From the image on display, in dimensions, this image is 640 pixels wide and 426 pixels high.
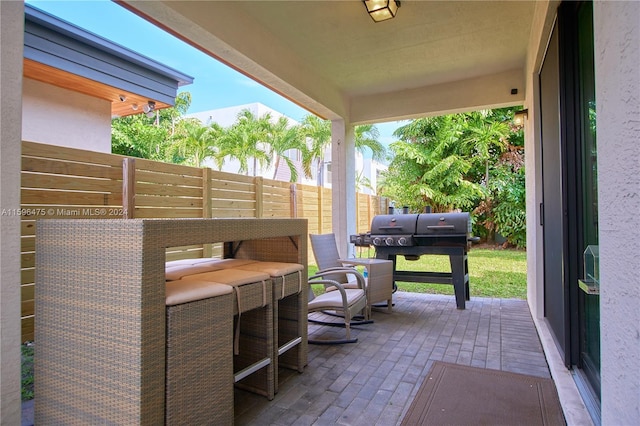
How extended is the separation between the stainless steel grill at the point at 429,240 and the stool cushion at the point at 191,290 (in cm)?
330

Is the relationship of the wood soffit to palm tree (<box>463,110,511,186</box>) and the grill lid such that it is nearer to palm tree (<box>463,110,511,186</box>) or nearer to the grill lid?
the grill lid

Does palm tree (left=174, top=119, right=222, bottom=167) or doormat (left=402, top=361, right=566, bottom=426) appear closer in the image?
doormat (left=402, top=361, right=566, bottom=426)

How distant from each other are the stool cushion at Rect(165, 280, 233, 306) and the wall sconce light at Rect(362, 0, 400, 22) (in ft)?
9.01

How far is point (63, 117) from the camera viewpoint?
5.21 meters

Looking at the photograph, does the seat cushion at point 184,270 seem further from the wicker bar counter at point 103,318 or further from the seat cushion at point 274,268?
the wicker bar counter at point 103,318

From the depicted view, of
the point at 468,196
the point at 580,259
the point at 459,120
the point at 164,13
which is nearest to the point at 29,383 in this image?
the point at 164,13

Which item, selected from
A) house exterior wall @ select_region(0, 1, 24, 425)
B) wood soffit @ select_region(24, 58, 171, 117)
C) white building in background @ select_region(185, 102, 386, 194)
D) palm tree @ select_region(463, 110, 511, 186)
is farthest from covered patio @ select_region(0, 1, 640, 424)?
white building in background @ select_region(185, 102, 386, 194)

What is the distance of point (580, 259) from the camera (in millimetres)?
2180

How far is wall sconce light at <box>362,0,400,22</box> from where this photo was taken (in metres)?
3.07

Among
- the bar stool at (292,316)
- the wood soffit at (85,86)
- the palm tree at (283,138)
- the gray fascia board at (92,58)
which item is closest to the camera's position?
the bar stool at (292,316)

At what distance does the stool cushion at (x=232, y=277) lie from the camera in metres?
1.89

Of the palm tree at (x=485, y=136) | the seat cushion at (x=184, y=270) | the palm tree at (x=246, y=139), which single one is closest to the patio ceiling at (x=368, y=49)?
the seat cushion at (x=184, y=270)

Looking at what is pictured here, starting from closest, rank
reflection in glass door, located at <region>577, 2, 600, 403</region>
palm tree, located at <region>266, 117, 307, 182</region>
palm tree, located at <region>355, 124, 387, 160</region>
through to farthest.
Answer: reflection in glass door, located at <region>577, 2, 600, 403</region> < palm tree, located at <region>355, 124, 387, 160</region> < palm tree, located at <region>266, 117, 307, 182</region>

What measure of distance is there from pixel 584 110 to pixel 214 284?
2315 millimetres
